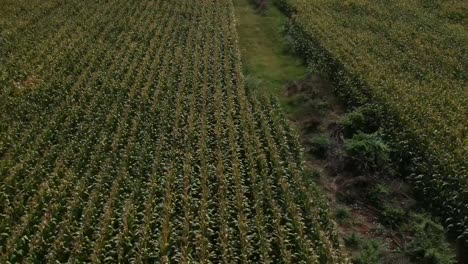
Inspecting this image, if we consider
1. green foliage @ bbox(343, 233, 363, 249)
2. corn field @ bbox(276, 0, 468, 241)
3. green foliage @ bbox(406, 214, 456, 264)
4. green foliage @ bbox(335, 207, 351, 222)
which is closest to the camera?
green foliage @ bbox(406, 214, 456, 264)

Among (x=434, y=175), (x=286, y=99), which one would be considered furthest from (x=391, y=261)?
(x=286, y=99)

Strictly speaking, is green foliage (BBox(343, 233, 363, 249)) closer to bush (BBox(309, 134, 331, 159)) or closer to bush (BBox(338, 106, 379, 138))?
bush (BBox(309, 134, 331, 159))

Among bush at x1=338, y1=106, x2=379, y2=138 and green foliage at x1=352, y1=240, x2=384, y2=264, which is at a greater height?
bush at x1=338, y1=106, x2=379, y2=138

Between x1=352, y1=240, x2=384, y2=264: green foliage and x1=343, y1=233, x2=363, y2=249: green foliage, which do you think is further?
x1=343, y1=233, x2=363, y2=249: green foliage

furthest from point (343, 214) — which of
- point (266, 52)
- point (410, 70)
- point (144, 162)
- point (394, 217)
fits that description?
point (266, 52)

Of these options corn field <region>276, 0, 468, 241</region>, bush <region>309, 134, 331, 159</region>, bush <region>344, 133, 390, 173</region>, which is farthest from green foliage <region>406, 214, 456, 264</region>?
bush <region>309, 134, 331, 159</region>

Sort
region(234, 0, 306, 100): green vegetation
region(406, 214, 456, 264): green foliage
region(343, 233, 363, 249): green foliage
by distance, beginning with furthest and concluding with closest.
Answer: region(234, 0, 306, 100): green vegetation, region(343, 233, 363, 249): green foliage, region(406, 214, 456, 264): green foliage

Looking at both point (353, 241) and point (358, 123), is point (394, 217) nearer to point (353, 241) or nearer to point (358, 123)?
point (353, 241)

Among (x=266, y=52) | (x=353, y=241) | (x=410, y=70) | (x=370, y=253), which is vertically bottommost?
(x=353, y=241)
